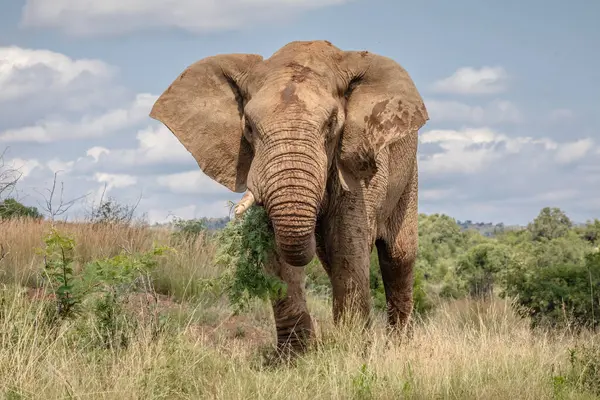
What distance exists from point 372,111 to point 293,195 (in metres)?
1.51

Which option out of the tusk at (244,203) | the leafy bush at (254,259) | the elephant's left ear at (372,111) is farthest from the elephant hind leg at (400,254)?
the tusk at (244,203)

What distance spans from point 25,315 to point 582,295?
9786 millimetres

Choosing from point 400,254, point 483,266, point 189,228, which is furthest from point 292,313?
point 483,266

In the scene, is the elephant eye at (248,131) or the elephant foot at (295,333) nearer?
the elephant eye at (248,131)

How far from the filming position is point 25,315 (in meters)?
8.75

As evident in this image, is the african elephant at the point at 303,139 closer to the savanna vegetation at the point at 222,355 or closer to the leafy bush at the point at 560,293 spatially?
the savanna vegetation at the point at 222,355

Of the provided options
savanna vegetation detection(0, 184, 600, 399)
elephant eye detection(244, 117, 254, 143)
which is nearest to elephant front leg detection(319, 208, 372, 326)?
savanna vegetation detection(0, 184, 600, 399)

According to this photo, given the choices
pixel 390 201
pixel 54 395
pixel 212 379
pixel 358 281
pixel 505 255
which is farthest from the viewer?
pixel 505 255

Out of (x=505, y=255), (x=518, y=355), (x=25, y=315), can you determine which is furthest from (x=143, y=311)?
(x=505, y=255)

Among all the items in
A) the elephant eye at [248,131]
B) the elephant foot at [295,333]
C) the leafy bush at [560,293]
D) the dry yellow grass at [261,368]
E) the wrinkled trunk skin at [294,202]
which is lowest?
the dry yellow grass at [261,368]

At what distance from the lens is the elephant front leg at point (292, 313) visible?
8483mm

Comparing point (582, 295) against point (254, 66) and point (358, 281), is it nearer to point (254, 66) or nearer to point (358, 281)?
point (358, 281)

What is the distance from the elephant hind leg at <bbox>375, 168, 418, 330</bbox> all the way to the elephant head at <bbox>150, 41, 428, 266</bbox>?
2.30 m

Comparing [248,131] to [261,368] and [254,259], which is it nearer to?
[254,259]
